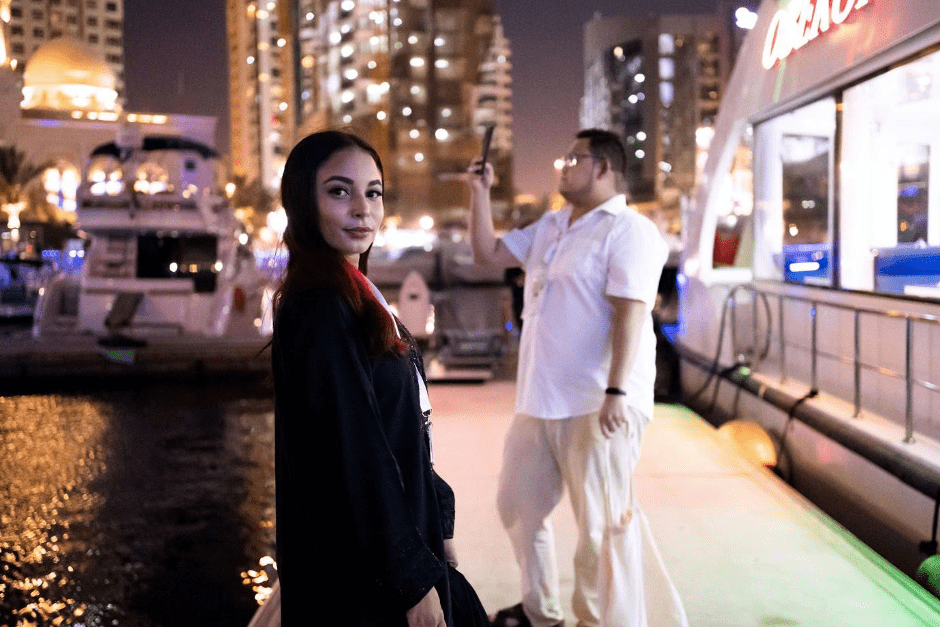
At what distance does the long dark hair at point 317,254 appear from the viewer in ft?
6.19

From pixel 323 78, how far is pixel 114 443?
103706 millimetres

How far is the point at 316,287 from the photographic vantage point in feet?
6.16

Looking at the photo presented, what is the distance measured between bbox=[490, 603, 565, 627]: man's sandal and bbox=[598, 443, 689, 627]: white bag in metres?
0.48

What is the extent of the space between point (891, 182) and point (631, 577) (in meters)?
5.08

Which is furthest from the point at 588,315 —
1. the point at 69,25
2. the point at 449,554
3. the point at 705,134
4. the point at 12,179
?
the point at 69,25

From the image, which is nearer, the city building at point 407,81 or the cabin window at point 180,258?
Answer: the cabin window at point 180,258

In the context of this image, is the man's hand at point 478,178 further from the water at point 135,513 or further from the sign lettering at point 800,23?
the sign lettering at point 800,23

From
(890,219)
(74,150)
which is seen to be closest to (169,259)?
(890,219)

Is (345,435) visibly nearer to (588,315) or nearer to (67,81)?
(588,315)

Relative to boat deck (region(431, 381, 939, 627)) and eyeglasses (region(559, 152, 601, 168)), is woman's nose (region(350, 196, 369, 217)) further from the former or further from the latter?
boat deck (region(431, 381, 939, 627))

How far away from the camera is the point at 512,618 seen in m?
3.94

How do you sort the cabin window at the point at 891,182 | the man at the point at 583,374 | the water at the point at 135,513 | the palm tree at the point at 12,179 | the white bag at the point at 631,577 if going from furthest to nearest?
the palm tree at the point at 12,179 < the cabin window at the point at 891,182 < the water at the point at 135,513 < the man at the point at 583,374 < the white bag at the point at 631,577

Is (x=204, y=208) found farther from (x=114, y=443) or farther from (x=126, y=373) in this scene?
(x=114, y=443)

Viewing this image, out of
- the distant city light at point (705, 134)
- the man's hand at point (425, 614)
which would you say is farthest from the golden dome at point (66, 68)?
the man's hand at point (425, 614)
